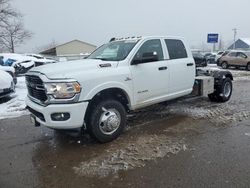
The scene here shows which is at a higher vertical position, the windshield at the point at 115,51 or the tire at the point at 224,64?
the windshield at the point at 115,51

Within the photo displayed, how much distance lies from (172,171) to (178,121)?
2624mm

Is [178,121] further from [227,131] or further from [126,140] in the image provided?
[126,140]

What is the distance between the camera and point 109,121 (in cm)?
523

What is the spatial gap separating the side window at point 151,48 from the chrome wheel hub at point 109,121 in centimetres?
126

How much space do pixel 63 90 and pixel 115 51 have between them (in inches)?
73.2

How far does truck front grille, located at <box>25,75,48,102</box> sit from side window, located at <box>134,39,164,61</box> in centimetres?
195

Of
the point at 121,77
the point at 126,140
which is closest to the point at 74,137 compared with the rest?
the point at 126,140

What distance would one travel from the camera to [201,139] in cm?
541

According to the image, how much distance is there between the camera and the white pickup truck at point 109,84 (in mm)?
4719

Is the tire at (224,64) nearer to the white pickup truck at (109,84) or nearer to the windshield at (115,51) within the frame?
the white pickup truck at (109,84)

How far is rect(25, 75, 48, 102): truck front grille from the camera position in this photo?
16.1ft

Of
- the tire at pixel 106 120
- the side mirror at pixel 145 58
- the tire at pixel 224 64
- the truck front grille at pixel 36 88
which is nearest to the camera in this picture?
the truck front grille at pixel 36 88

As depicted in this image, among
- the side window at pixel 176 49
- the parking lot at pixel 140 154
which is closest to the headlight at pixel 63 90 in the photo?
the parking lot at pixel 140 154

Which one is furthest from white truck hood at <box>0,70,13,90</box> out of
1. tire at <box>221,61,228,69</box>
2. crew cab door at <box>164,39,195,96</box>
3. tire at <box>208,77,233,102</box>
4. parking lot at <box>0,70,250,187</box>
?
tire at <box>221,61,228,69</box>
